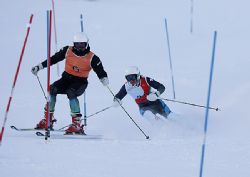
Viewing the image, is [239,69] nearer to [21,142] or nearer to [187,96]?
[187,96]

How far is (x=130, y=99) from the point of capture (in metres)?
12.5

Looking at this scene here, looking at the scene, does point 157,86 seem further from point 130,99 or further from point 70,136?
point 130,99

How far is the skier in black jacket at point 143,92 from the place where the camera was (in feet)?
29.3

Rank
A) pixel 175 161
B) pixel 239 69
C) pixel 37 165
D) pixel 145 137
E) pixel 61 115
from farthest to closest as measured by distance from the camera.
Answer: pixel 239 69 < pixel 61 115 < pixel 145 137 < pixel 175 161 < pixel 37 165

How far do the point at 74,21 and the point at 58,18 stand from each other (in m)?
0.74

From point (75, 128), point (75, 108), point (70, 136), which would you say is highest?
point (75, 108)

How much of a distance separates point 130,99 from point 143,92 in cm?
326

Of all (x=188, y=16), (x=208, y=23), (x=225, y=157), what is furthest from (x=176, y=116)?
(x=188, y=16)

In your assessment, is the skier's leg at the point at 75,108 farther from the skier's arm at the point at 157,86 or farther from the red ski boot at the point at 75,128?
the skier's arm at the point at 157,86

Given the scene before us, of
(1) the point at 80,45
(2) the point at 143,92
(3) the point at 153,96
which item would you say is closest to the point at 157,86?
(3) the point at 153,96

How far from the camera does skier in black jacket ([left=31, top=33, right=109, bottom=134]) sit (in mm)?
8547

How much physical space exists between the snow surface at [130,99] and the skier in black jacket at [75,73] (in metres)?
0.62

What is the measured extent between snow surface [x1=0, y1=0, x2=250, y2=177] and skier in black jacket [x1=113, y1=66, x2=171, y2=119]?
1.04ft

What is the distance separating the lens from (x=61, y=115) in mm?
10781
